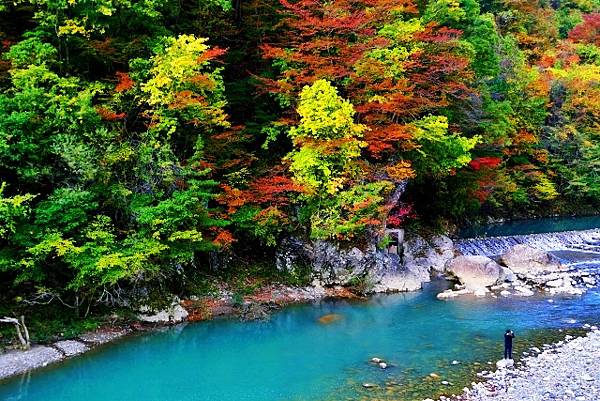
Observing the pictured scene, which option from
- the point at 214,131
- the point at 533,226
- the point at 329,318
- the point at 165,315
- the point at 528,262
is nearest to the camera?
the point at 165,315

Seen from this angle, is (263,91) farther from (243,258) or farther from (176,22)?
(243,258)

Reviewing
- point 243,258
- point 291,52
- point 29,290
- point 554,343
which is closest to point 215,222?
point 243,258

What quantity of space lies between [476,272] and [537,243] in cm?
888

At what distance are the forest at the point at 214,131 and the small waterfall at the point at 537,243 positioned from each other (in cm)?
255

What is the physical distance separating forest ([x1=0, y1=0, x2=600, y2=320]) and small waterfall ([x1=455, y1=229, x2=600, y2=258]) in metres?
2.55

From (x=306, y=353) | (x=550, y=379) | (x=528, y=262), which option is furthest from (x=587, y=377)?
(x=528, y=262)

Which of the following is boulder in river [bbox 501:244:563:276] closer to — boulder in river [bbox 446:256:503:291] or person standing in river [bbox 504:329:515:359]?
boulder in river [bbox 446:256:503:291]

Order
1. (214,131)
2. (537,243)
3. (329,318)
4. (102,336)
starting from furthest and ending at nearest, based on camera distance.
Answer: (537,243) → (214,131) → (329,318) → (102,336)

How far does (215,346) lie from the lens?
17.2 meters

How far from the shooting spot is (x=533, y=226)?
127 ft

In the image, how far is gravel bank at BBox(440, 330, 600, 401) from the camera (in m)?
12.8

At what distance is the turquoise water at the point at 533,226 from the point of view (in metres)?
35.3

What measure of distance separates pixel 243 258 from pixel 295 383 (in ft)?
31.9

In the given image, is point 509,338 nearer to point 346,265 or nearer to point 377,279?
point 377,279
